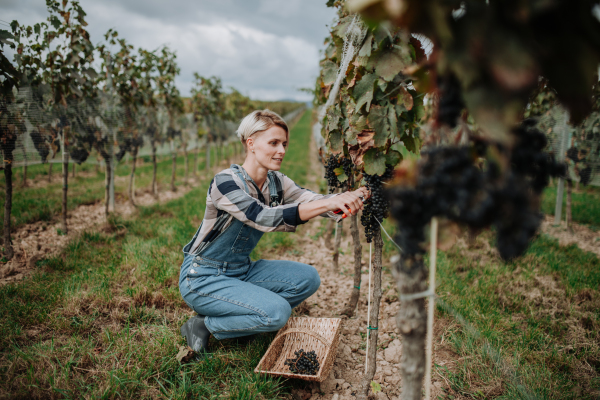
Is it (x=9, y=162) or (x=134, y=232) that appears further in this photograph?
(x=134, y=232)

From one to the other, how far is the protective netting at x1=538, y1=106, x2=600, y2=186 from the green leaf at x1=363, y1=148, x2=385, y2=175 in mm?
4622

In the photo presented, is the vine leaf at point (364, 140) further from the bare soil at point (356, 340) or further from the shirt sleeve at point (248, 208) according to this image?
the bare soil at point (356, 340)

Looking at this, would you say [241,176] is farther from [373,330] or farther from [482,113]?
[482,113]

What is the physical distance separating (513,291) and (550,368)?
1029 mm

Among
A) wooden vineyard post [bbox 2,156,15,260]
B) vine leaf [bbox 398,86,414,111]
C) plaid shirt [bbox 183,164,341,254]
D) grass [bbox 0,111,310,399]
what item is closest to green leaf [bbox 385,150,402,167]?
vine leaf [bbox 398,86,414,111]

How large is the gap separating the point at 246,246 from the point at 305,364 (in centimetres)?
88

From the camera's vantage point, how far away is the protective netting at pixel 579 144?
487 cm

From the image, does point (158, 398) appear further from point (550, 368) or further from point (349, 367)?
point (550, 368)

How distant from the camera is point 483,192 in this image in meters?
0.77

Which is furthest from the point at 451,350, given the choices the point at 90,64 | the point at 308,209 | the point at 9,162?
the point at 90,64

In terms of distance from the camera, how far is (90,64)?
4359 millimetres

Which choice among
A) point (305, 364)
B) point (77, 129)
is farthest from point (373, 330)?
point (77, 129)

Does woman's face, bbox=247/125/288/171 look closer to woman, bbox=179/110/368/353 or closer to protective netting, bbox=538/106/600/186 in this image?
woman, bbox=179/110/368/353

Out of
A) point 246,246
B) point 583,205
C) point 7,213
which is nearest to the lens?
point 246,246
